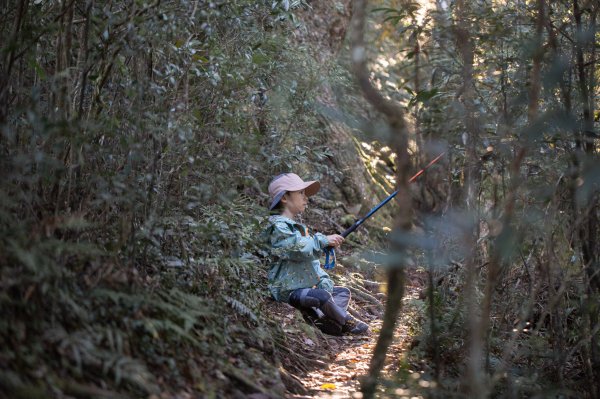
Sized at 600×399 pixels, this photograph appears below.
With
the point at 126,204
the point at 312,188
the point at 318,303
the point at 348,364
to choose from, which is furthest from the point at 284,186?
the point at 126,204

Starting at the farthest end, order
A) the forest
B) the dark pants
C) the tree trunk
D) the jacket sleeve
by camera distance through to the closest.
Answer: the dark pants, the jacket sleeve, the tree trunk, the forest

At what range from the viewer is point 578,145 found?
3777 millimetres

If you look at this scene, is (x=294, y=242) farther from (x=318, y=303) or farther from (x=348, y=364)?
(x=348, y=364)

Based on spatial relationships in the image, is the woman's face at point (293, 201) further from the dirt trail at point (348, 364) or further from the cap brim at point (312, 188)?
the dirt trail at point (348, 364)

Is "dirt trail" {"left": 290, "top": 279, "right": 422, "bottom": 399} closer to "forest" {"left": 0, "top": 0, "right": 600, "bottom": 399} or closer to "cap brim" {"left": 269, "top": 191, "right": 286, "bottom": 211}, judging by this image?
"forest" {"left": 0, "top": 0, "right": 600, "bottom": 399}

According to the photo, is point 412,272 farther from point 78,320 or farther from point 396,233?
point 78,320

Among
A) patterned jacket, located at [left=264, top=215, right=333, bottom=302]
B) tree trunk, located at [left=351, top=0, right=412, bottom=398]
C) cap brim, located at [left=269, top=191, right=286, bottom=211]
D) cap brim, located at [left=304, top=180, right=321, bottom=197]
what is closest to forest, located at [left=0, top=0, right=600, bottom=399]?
tree trunk, located at [left=351, top=0, right=412, bottom=398]

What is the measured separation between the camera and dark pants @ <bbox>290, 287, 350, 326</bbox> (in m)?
5.16

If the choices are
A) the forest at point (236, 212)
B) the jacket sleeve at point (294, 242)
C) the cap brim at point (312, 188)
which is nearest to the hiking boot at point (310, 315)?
the forest at point (236, 212)

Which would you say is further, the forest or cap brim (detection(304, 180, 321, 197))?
cap brim (detection(304, 180, 321, 197))

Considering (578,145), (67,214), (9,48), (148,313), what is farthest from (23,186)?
(578,145)

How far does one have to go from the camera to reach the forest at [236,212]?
2.70 m

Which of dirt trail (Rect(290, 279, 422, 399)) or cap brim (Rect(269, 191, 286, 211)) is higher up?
cap brim (Rect(269, 191, 286, 211))

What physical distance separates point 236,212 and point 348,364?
138cm
